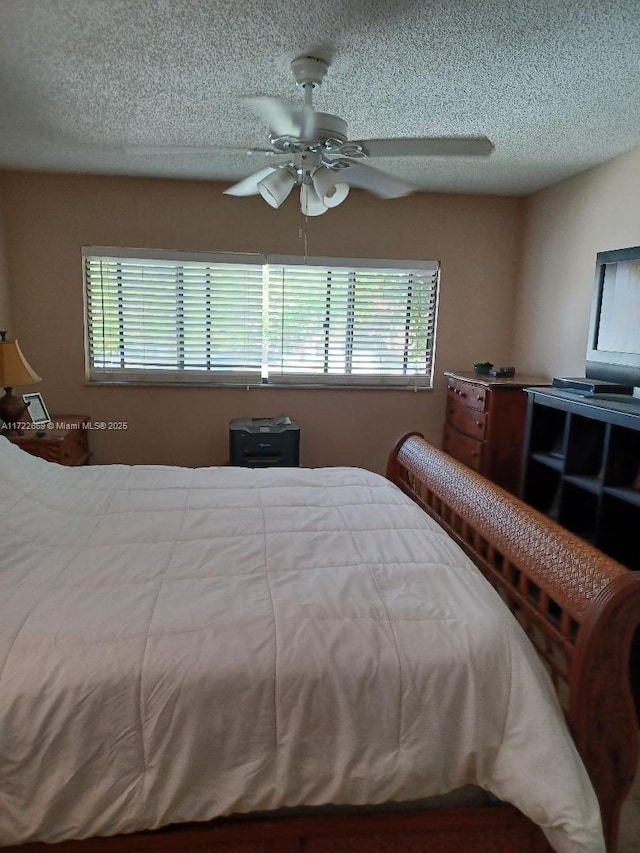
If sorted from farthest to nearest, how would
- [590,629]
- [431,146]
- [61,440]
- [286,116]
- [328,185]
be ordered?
[61,440] < [328,185] < [431,146] < [286,116] < [590,629]

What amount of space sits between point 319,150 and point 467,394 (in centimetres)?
210

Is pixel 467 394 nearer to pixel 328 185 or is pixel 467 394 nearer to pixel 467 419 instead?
pixel 467 419

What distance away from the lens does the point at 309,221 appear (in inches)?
150

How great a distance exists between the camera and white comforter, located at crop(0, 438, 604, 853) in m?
1.12

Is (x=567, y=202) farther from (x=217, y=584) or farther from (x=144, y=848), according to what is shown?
(x=144, y=848)

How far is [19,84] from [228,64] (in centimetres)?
91

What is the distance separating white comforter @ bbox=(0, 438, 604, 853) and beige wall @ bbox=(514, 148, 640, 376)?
2461mm

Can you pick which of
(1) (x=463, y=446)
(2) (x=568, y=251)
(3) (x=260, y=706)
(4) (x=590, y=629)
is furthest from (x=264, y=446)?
(4) (x=590, y=629)

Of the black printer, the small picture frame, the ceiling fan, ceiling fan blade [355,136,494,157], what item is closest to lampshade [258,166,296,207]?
the ceiling fan

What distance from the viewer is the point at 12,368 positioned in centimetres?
302

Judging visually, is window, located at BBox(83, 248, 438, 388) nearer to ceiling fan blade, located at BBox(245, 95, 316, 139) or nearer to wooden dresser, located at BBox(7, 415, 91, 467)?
wooden dresser, located at BBox(7, 415, 91, 467)

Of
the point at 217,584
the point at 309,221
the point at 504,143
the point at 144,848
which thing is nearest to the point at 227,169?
the point at 309,221

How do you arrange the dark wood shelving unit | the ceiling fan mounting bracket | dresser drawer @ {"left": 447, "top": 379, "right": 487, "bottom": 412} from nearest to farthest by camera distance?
1. the ceiling fan mounting bracket
2. the dark wood shelving unit
3. dresser drawer @ {"left": 447, "top": 379, "right": 487, "bottom": 412}

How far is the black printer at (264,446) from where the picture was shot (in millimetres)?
3559
